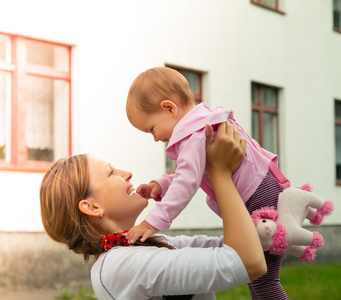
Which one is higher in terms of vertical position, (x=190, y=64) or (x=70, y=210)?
(x=190, y=64)

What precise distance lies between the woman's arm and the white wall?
606 centimetres

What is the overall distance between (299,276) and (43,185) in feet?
25.3

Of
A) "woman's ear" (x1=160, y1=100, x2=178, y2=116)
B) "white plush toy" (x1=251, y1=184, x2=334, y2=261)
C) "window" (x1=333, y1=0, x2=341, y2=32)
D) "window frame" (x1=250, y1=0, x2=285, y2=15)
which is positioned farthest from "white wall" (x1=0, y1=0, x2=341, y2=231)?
"white plush toy" (x1=251, y1=184, x2=334, y2=261)

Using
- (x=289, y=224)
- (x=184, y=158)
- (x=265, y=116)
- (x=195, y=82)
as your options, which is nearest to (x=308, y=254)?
(x=289, y=224)

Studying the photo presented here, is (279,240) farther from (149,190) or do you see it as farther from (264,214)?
(149,190)

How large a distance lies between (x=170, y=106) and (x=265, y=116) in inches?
382

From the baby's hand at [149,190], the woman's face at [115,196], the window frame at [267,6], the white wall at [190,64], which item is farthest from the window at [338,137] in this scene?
the woman's face at [115,196]

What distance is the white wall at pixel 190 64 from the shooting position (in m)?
8.31

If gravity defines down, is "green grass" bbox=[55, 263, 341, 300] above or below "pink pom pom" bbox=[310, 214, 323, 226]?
below

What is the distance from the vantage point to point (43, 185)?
2439 mm

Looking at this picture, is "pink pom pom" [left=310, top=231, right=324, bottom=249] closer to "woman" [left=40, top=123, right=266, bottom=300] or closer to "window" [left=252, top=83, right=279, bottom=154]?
"woman" [left=40, top=123, right=266, bottom=300]

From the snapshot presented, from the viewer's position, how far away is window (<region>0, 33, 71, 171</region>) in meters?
8.06

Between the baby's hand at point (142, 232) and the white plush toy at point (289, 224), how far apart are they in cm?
35

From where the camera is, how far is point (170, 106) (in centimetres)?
250
